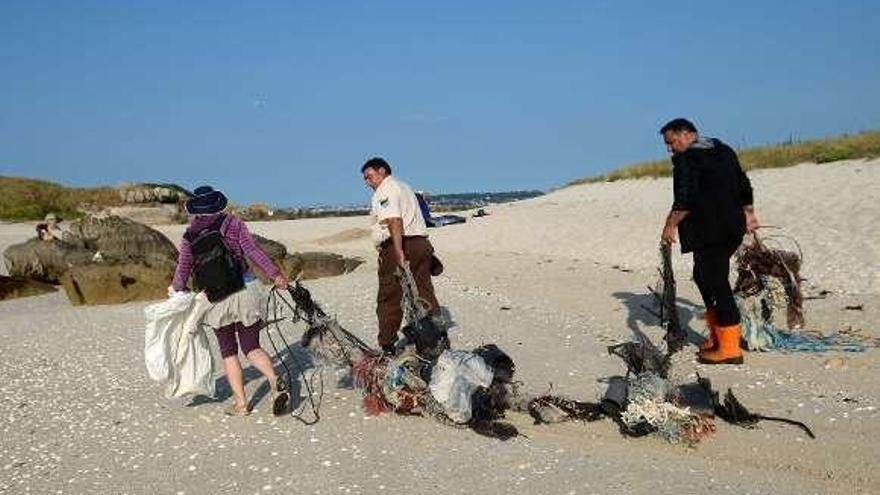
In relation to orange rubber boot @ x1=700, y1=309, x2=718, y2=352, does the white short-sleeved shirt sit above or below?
above

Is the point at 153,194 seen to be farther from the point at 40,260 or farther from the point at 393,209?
the point at 393,209

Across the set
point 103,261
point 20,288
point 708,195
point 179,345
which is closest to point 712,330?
point 708,195

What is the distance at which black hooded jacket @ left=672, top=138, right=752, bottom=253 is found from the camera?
793 cm

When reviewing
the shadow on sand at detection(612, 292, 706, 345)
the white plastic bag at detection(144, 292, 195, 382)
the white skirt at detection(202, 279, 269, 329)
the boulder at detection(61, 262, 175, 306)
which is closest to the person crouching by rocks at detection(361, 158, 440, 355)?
the white skirt at detection(202, 279, 269, 329)

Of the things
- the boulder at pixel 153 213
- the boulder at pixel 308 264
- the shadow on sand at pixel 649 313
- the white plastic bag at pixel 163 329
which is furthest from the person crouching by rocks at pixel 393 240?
the boulder at pixel 153 213

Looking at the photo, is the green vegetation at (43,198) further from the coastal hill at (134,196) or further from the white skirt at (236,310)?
the white skirt at (236,310)

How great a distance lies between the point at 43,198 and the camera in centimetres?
4669

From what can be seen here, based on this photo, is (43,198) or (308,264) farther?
(43,198)

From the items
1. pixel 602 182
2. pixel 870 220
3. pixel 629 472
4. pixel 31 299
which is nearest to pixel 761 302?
pixel 629 472

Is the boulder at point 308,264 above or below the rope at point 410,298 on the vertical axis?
below

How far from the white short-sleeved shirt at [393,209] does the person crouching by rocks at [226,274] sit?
1.65 metres

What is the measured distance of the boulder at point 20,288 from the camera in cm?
1720

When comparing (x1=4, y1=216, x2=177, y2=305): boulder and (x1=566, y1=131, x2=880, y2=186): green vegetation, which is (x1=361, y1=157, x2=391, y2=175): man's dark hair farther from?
(x1=566, y1=131, x2=880, y2=186): green vegetation

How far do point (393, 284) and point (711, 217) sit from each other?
3190 millimetres
